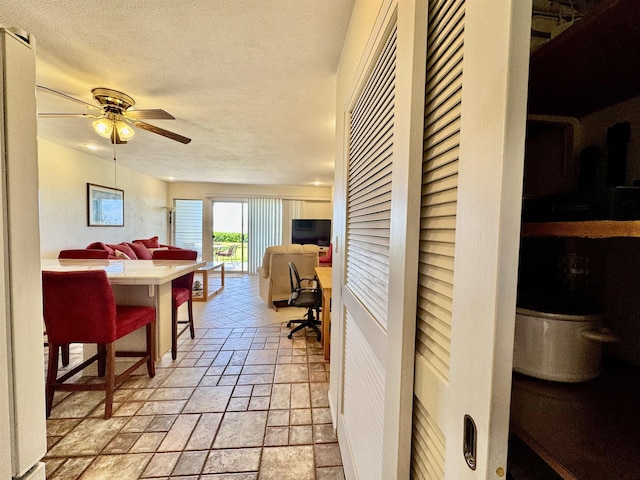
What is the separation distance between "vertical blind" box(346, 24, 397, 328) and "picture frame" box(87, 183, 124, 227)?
4.97 metres

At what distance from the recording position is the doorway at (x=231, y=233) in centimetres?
744

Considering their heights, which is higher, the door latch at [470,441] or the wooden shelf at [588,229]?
the wooden shelf at [588,229]

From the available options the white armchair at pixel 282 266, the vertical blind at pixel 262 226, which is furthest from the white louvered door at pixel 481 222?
the vertical blind at pixel 262 226

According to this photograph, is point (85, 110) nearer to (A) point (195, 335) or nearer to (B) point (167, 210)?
(A) point (195, 335)

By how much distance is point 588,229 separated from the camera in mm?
460

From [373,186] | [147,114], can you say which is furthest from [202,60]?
[373,186]

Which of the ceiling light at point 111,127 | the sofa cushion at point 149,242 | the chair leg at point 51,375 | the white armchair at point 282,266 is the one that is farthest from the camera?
the sofa cushion at point 149,242

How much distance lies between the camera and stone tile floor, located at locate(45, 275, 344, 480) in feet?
4.85

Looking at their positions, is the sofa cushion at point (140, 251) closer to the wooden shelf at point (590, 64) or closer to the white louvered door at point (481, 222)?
the white louvered door at point (481, 222)

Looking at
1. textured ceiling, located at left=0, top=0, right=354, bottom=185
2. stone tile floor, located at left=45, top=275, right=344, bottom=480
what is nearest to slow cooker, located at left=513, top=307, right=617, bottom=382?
stone tile floor, located at left=45, top=275, right=344, bottom=480

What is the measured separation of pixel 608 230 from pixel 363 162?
2.93ft

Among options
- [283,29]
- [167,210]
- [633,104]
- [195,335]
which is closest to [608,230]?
[633,104]

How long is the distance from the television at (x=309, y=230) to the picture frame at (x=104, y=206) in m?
3.66

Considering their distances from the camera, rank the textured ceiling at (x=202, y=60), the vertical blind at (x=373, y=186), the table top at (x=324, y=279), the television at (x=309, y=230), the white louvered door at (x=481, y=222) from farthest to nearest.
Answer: the television at (x=309, y=230)
the table top at (x=324, y=279)
the textured ceiling at (x=202, y=60)
the vertical blind at (x=373, y=186)
the white louvered door at (x=481, y=222)
